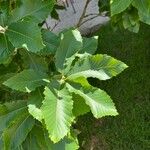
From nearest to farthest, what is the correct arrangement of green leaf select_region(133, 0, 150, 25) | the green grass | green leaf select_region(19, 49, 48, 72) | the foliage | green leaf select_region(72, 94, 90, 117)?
green leaf select_region(72, 94, 90, 117) → the foliage → green leaf select_region(133, 0, 150, 25) → green leaf select_region(19, 49, 48, 72) → the green grass

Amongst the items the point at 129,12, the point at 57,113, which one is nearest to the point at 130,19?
the point at 129,12

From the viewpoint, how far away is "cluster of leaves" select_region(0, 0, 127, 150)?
173cm

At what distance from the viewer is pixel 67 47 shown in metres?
1.97

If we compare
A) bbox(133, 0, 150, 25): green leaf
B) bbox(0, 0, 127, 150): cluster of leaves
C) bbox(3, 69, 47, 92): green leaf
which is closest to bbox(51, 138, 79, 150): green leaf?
bbox(0, 0, 127, 150): cluster of leaves

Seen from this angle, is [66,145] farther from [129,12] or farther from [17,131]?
[129,12]

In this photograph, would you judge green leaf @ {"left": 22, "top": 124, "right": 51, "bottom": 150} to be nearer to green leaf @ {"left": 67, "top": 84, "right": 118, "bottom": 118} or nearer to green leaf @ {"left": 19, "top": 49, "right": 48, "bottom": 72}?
green leaf @ {"left": 67, "top": 84, "right": 118, "bottom": 118}

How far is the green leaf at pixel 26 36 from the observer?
1.83 m

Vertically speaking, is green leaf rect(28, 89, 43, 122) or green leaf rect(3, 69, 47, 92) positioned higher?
green leaf rect(3, 69, 47, 92)

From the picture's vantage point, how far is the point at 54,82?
6.01 ft

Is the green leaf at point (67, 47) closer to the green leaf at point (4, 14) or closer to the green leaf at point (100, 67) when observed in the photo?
the green leaf at point (100, 67)

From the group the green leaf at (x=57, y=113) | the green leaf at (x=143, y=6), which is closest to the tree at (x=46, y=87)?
the green leaf at (x=57, y=113)

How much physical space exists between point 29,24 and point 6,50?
0.15 m

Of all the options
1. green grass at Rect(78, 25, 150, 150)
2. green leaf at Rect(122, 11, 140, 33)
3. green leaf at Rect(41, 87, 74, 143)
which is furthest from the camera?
green grass at Rect(78, 25, 150, 150)

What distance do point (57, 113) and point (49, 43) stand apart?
21.7 inches
